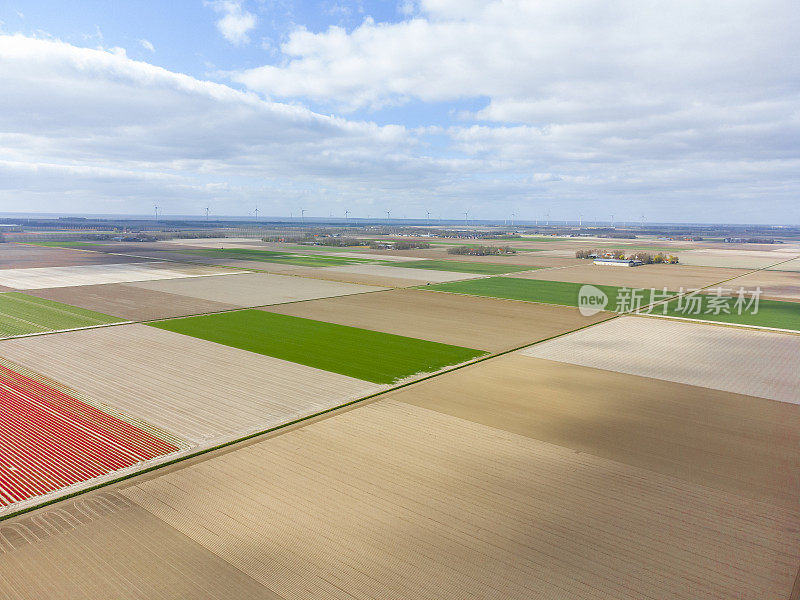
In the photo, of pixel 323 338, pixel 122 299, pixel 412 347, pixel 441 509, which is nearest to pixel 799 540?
pixel 441 509

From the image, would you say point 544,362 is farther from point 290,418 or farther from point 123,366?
point 123,366

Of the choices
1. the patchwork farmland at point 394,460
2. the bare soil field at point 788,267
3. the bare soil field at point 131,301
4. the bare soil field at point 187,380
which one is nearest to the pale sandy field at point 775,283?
the bare soil field at point 788,267

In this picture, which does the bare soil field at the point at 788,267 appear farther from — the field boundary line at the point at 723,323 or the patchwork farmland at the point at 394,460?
the patchwork farmland at the point at 394,460

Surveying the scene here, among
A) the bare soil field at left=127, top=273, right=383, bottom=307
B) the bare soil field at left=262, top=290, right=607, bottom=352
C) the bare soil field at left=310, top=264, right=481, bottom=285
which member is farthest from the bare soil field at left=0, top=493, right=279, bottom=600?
the bare soil field at left=310, top=264, right=481, bottom=285

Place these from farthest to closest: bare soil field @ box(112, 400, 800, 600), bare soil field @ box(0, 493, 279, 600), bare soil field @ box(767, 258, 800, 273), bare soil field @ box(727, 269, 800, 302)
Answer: bare soil field @ box(767, 258, 800, 273), bare soil field @ box(727, 269, 800, 302), bare soil field @ box(112, 400, 800, 600), bare soil field @ box(0, 493, 279, 600)

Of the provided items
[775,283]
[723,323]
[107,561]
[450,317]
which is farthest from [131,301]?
[775,283]

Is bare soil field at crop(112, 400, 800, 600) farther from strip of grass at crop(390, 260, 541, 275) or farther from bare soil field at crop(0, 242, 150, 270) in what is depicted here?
bare soil field at crop(0, 242, 150, 270)
